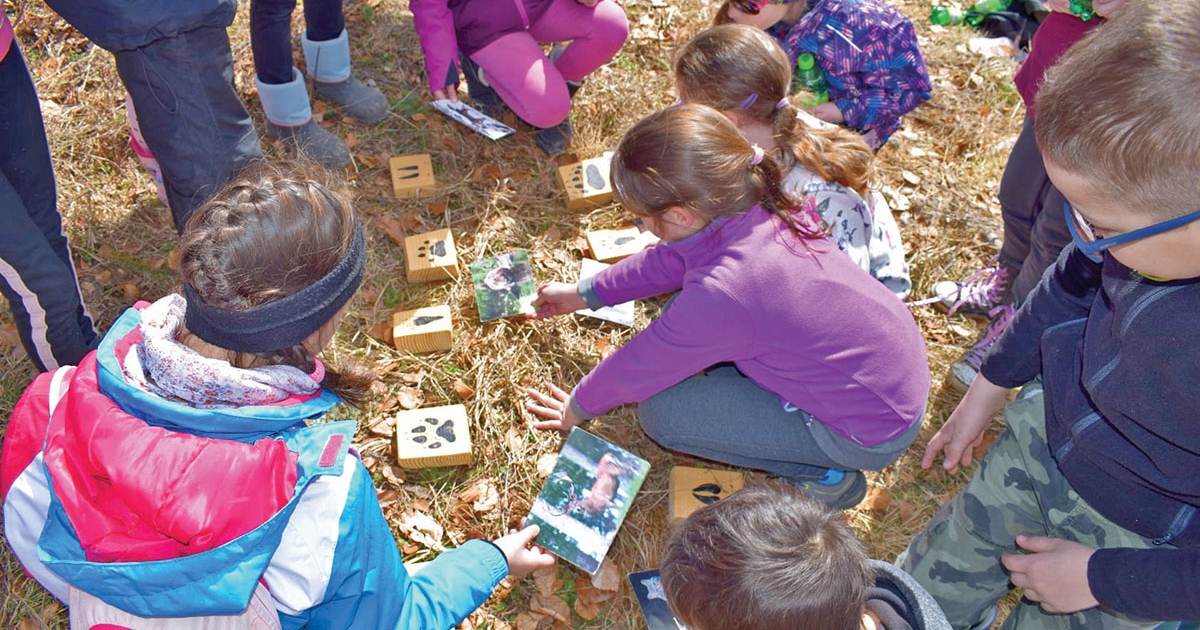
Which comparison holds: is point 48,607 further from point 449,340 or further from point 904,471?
point 904,471

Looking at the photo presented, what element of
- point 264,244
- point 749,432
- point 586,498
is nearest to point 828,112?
point 749,432

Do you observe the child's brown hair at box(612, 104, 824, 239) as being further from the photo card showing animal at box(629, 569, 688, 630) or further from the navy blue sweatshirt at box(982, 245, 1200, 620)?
the photo card showing animal at box(629, 569, 688, 630)

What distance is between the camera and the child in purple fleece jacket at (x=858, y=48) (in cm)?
404

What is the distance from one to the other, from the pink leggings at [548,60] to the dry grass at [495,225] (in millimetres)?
230

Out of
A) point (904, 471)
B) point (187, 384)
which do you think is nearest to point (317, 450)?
point (187, 384)

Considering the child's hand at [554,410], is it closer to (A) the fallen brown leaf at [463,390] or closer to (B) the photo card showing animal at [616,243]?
(A) the fallen brown leaf at [463,390]

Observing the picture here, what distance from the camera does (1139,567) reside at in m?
1.89

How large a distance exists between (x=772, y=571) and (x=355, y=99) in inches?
135

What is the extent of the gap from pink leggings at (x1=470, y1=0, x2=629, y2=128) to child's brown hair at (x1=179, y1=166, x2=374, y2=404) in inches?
89.4

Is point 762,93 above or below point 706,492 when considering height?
above

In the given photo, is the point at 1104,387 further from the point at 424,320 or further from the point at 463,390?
the point at 424,320

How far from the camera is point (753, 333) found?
2643mm

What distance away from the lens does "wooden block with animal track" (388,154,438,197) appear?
4012mm

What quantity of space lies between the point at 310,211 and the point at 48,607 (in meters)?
1.89
